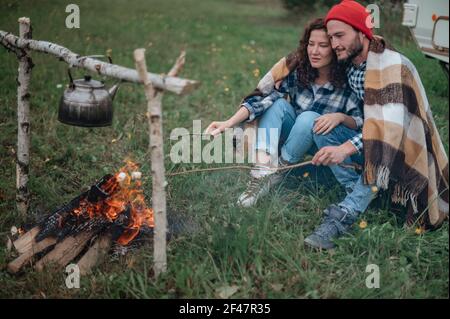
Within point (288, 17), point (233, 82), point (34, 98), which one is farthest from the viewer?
point (288, 17)

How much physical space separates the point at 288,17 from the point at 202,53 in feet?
19.3

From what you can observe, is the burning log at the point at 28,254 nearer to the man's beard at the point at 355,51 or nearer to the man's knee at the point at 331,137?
the man's knee at the point at 331,137

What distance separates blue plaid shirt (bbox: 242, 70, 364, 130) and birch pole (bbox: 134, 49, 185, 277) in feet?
4.15

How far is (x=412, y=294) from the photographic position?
2.69 meters

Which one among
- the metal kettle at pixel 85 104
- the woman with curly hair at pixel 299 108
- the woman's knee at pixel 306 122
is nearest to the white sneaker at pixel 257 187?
the woman with curly hair at pixel 299 108

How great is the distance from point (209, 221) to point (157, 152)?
0.87 meters

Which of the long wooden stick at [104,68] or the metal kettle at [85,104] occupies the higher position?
the long wooden stick at [104,68]

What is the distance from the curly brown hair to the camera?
11.4 ft

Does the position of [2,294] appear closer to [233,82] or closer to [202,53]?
[233,82]

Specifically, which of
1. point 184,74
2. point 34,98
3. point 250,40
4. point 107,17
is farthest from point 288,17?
point 34,98

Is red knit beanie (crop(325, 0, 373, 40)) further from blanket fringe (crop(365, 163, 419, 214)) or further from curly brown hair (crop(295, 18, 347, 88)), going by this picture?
blanket fringe (crop(365, 163, 419, 214))

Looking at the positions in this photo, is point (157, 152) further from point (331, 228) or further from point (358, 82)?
point (358, 82)

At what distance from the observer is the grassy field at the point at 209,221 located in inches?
107

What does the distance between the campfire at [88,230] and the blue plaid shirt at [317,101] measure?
3.70ft
